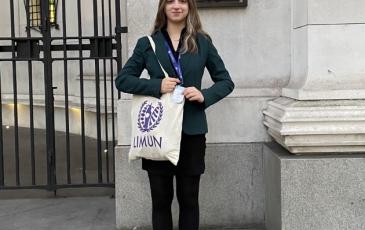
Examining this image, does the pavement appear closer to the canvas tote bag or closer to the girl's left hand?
the canvas tote bag

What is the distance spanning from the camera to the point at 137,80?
3.70m

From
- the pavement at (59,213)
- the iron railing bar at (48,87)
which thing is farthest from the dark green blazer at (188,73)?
the iron railing bar at (48,87)

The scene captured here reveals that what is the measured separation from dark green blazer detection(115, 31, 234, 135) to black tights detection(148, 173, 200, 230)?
350 millimetres

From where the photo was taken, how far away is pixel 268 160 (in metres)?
4.64

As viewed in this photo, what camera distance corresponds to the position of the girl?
3754mm

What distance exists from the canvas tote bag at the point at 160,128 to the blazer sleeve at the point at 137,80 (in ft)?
0.21

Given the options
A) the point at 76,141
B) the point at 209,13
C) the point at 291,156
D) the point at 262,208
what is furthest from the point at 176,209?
the point at 76,141

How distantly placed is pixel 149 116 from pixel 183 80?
0.33m

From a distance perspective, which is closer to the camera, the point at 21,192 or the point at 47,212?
the point at 47,212

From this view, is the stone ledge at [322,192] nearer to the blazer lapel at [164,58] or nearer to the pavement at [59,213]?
the pavement at [59,213]

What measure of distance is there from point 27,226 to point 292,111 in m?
2.58

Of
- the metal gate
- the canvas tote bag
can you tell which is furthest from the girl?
the metal gate

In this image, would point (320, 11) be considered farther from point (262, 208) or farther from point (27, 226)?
point (27, 226)

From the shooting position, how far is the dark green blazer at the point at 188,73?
3734mm
